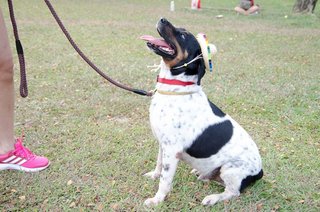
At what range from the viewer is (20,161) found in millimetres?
3879

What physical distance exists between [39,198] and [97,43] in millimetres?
6963

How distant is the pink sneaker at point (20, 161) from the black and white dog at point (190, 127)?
1.25m

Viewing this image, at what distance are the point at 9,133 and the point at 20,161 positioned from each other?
30 centimetres

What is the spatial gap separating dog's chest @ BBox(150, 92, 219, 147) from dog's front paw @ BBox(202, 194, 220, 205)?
0.57 metres

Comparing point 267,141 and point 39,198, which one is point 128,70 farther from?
point 39,198

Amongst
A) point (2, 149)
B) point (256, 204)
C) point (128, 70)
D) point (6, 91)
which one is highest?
point (6, 91)

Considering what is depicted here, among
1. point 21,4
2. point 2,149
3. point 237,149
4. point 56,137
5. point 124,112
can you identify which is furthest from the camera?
point 21,4

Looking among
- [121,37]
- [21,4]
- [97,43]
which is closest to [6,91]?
[97,43]

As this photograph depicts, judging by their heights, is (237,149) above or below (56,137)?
above

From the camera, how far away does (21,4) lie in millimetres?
16938

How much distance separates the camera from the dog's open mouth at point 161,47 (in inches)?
122

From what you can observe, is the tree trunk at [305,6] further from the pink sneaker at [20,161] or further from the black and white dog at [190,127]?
the pink sneaker at [20,161]

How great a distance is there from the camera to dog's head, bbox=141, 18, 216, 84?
10.3 ft

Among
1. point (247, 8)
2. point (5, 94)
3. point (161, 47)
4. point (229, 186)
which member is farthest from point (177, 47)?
point (247, 8)
